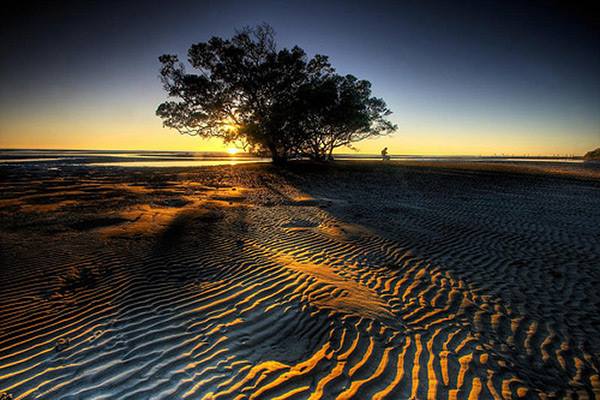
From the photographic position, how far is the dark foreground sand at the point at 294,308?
117 inches

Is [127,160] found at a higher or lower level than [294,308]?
higher

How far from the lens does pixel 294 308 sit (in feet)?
14.3

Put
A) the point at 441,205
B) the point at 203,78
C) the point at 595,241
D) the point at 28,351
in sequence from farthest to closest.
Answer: the point at 203,78 < the point at 441,205 < the point at 595,241 < the point at 28,351

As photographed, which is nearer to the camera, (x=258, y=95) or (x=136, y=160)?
(x=258, y=95)

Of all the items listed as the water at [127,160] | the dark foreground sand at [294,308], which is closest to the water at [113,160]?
the water at [127,160]

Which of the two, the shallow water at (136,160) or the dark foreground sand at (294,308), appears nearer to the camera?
the dark foreground sand at (294,308)

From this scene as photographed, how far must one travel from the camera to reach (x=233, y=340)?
3596mm

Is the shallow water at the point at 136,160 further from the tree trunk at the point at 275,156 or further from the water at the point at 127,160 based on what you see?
the tree trunk at the point at 275,156

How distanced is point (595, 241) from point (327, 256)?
27.1 ft

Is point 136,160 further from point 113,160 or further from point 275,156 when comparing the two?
point 275,156

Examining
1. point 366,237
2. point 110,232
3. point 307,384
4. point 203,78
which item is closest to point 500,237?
point 366,237

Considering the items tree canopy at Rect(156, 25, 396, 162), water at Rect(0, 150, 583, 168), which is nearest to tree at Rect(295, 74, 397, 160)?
tree canopy at Rect(156, 25, 396, 162)

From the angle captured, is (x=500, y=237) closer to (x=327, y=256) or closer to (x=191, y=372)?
(x=327, y=256)

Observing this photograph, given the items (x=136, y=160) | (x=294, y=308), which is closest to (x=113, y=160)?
(x=136, y=160)
